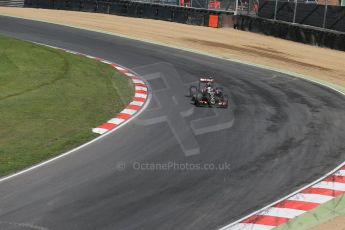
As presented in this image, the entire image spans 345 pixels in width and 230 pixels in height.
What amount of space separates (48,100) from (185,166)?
19.2 feet

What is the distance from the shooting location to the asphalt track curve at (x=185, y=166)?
319 inches

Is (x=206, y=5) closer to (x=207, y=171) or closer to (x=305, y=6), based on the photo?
(x=305, y=6)

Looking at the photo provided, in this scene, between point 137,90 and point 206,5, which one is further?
point 206,5

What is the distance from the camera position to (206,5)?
139ft

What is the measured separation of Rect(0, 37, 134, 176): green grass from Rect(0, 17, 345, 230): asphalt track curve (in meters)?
0.79

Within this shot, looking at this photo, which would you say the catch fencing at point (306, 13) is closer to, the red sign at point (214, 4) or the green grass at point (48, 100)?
the red sign at point (214, 4)

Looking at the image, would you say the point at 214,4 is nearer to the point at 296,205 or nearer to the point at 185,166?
the point at 185,166

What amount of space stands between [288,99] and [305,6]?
65.3 feet

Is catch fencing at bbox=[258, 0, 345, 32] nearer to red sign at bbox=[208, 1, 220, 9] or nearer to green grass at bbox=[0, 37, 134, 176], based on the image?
red sign at bbox=[208, 1, 220, 9]

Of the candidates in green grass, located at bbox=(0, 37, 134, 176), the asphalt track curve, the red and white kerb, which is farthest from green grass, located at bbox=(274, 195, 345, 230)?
green grass, located at bbox=(0, 37, 134, 176)

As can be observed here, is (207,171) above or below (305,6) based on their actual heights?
below

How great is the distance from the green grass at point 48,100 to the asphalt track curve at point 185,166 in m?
0.79

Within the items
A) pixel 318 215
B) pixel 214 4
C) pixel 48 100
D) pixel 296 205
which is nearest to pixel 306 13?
pixel 214 4

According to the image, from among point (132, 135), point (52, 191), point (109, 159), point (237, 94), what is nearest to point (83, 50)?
point (237, 94)
